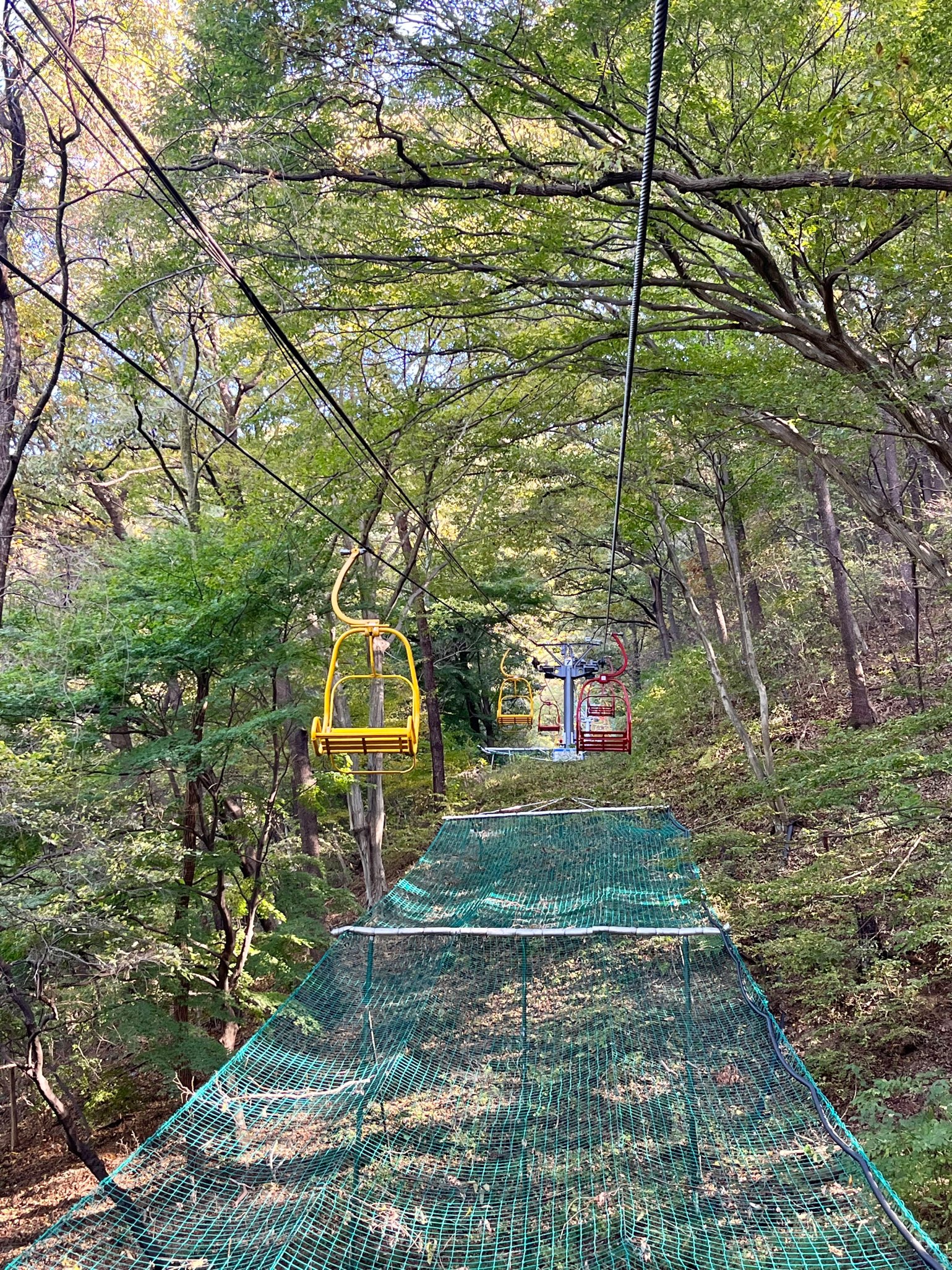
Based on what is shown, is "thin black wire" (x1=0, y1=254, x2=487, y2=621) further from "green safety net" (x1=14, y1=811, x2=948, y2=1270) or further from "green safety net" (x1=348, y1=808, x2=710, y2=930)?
"green safety net" (x1=348, y1=808, x2=710, y2=930)

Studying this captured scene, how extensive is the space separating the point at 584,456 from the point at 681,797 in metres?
4.63

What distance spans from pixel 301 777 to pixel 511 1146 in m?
6.00

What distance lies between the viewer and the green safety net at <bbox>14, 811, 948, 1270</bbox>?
3506mm

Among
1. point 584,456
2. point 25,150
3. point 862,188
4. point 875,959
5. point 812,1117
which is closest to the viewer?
point 862,188

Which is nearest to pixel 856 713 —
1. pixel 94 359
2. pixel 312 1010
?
pixel 312 1010

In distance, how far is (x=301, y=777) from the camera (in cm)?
1009

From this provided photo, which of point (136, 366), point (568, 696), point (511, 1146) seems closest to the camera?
point (136, 366)

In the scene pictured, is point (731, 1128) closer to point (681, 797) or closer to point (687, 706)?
point (681, 797)

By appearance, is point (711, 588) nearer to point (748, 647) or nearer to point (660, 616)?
point (748, 647)

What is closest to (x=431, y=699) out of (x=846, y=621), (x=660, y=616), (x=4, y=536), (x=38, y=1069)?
(x=660, y=616)

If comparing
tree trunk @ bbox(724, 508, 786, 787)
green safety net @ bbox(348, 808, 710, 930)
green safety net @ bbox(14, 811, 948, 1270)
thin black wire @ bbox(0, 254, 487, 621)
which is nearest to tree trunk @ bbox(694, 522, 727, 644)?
tree trunk @ bbox(724, 508, 786, 787)

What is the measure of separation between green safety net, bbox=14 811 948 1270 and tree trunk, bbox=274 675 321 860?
2555 millimetres

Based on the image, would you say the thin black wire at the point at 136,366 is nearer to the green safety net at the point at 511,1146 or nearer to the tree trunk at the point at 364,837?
the green safety net at the point at 511,1146

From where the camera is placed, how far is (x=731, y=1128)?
412 cm
